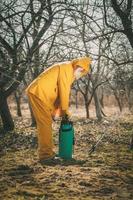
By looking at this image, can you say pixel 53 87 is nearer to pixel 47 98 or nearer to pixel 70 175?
pixel 47 98

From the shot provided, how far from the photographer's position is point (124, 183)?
7.88 meters

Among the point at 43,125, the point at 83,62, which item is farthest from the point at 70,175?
the point at 83,62

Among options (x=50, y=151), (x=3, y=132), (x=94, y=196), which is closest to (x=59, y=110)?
(x=50, y=151)

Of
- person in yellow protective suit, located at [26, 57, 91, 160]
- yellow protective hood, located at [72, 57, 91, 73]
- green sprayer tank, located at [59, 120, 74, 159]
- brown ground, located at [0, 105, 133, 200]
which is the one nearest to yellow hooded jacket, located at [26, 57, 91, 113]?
person in yellow protective suit, located at [26, 57, 91, 160]

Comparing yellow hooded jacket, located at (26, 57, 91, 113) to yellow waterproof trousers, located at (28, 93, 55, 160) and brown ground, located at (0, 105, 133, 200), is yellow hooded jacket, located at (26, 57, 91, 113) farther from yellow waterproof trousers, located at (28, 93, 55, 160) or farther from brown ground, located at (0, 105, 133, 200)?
brown ground, located at (0, 105, 133, 200)

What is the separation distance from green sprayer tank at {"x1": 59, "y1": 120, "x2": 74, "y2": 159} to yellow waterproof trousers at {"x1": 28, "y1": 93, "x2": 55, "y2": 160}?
27 centimetres

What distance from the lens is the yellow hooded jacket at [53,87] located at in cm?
1000

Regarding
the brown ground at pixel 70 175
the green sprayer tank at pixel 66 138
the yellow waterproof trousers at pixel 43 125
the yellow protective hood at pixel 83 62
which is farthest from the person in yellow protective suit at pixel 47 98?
the yellow protective hood at pixel 83 62

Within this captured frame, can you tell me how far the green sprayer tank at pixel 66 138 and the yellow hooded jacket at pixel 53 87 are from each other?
0.36 m

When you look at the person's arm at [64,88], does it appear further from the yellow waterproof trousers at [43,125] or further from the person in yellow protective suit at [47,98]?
the yellow waterproof trousers at [43,125]

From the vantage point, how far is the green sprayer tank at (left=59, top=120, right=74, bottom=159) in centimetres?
1002

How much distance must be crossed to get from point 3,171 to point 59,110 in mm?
2065

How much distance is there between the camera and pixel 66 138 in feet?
33.1

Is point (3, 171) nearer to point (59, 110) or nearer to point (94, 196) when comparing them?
point (59, 110)
